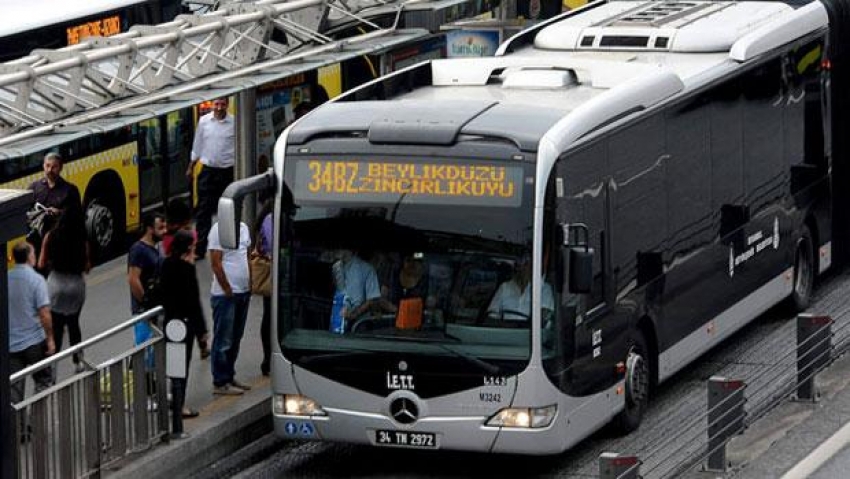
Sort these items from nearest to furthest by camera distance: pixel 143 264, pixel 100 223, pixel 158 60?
1. pixel 143 264
2. pixel 158 60
3. pixel 100 223

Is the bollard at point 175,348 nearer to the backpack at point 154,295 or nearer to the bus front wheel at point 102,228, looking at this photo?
the backpack at point 154,295

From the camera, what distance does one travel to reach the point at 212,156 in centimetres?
2297

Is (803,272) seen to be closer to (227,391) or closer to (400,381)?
(227,391)

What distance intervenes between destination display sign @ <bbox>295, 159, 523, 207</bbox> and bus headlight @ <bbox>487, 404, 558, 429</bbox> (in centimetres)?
141

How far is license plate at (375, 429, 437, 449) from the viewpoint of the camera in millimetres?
15383

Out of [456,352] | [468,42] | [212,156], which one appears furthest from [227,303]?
[468,42]

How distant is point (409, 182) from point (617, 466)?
10.1ft

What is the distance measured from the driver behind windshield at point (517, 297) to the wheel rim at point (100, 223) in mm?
8860

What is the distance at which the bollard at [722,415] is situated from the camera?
1530 cm

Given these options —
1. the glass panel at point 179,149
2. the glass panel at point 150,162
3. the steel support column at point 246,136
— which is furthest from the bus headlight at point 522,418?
the glass panel at point 179,149

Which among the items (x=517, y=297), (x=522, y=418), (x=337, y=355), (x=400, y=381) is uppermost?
(x=517, y=297)

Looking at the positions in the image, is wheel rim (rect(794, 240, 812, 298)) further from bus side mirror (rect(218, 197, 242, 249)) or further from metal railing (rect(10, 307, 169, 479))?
bus side mirror (rect(218, 197, 242, 249))

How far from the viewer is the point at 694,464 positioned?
1502 cm

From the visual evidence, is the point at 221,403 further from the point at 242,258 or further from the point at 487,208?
the point at 487,208
